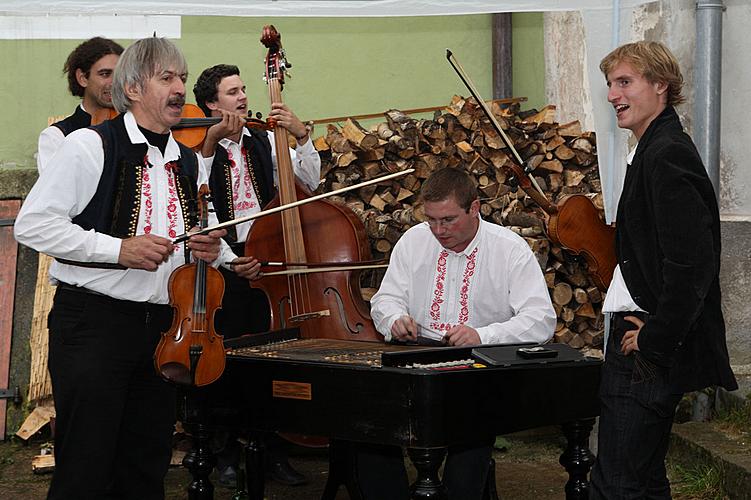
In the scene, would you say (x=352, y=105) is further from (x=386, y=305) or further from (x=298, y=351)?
(x=298, y=351)

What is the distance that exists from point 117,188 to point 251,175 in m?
1.45

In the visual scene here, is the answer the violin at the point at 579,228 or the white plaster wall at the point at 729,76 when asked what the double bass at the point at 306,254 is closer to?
the violin at the point at 579,228

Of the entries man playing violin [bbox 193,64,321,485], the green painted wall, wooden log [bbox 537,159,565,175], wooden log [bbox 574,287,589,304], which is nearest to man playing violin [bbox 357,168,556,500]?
man playing violin [bbox 193,64,321,485]

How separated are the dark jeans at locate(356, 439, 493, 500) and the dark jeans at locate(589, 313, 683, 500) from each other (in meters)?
0.70

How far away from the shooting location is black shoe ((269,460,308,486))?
4.92m

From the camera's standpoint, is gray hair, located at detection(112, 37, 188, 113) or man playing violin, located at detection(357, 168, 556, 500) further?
man playing violin, located at detection(357, 168, 556, 500)

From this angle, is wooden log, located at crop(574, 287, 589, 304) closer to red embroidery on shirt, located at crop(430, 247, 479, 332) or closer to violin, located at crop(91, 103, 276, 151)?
red embroidery on shirt, located at crop(430, 247, 479, 332)

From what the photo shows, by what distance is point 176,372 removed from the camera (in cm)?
329

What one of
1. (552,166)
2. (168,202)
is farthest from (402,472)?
(552,166)

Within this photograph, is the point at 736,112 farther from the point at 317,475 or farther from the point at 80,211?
the point at 80,211

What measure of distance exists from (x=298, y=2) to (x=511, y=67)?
2.75 metres

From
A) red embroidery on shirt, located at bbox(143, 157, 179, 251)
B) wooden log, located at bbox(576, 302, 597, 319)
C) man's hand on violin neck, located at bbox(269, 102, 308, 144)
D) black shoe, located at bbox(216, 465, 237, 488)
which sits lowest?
black shoe, located at bbox(216, 465, 237, 488)

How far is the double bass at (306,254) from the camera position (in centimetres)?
435

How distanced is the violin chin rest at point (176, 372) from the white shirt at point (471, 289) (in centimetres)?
94
